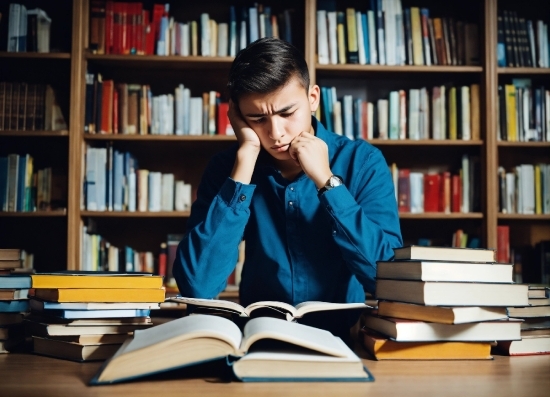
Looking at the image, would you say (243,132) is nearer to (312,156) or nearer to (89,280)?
(312,156)

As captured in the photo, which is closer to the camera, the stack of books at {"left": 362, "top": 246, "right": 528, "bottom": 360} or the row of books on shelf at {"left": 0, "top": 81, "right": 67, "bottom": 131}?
the stack of books at {"left": 362, "top": 246, "right": 528, "bottom": 360}

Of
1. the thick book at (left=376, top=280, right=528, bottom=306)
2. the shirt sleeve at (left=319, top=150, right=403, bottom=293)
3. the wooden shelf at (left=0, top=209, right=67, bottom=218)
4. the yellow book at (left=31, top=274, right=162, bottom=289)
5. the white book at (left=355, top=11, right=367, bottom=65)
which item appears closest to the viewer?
the thick book at (left=376, top=280, right=528, bottom=306)

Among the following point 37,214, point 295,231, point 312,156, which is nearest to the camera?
point 312,156

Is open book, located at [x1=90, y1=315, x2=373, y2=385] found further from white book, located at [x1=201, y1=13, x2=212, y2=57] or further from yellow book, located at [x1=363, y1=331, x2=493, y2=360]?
white book, located at [x1=201, y1=13, x2=212, y2=57]

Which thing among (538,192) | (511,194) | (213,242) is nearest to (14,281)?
(213,242)

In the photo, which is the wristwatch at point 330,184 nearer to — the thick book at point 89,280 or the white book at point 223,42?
the thick book at point 89,280

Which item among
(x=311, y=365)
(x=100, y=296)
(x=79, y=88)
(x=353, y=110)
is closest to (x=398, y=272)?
(x=311, y=365)

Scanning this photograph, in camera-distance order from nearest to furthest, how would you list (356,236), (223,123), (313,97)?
(356,236), (313,97), (223,123)

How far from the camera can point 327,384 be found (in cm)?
78

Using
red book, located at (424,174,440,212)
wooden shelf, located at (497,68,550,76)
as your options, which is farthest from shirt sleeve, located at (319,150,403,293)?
wooden shelf, located at (497,68,550,76)

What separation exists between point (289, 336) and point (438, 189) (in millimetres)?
2347

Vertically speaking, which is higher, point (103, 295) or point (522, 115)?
point (522, 115)

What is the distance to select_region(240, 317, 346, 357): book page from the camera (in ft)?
2.59

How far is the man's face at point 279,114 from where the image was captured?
151 cm
